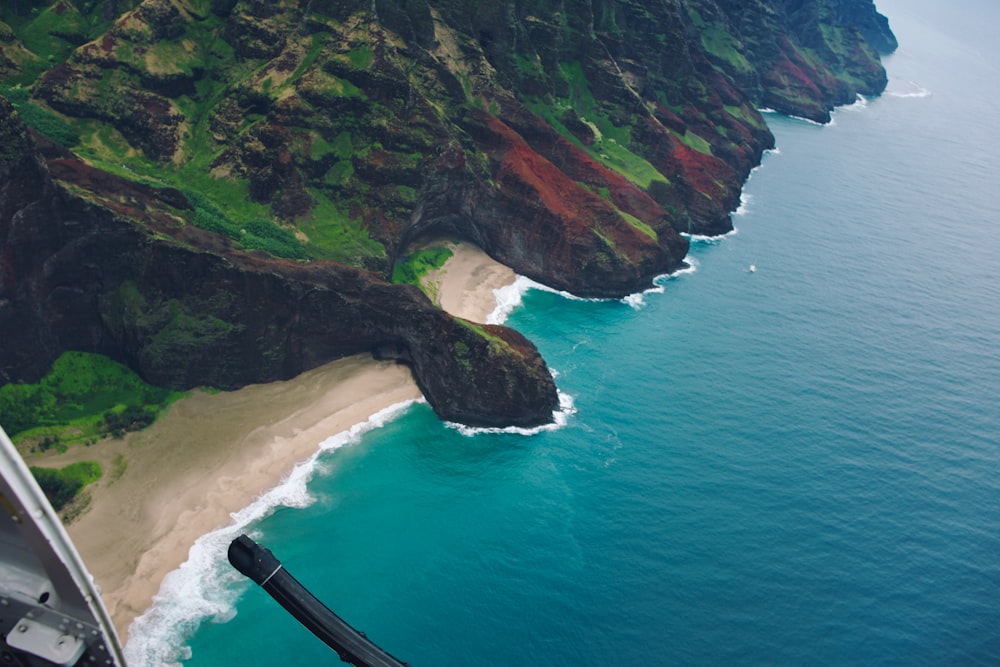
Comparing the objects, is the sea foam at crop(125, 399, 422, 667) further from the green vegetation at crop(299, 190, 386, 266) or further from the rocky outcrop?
the green vegetation at crop(299, 190, 386, 266)

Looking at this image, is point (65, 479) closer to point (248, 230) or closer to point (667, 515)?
Answer: point (248, 230)

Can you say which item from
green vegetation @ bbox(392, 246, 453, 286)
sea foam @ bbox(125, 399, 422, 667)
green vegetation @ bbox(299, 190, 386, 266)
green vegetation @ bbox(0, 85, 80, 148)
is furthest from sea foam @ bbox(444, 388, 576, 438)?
green vegetation @ bbox(0, 85, 80, 148)

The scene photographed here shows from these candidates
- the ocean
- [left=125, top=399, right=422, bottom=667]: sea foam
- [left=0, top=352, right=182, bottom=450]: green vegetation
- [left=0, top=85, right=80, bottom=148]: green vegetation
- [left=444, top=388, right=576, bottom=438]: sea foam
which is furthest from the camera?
[left=0, top=85, right=80, bottom=148]: green vegetation

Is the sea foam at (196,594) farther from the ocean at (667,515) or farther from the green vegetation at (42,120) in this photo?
the green vegetation at (42,120)

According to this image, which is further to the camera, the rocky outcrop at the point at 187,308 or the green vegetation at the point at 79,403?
the rocky outcrop at the point at 187,308

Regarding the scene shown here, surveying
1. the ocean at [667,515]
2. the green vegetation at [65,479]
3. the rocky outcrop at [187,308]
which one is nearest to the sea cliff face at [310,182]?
the rocky outcrop at [187,308]

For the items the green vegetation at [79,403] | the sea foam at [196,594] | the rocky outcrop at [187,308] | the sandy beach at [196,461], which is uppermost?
the rocky outcrop at [187,308]

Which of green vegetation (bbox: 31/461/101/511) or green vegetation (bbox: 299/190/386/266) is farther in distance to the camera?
green vegetation (bbox: 299/190/386/266)
